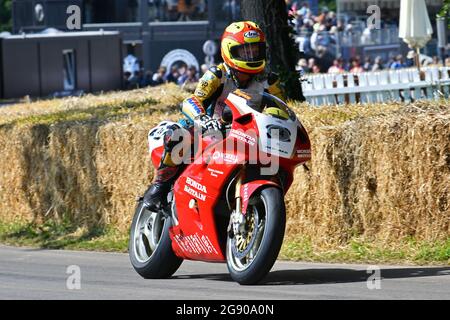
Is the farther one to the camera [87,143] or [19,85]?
[19,85]

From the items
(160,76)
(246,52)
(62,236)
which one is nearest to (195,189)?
(246,52)

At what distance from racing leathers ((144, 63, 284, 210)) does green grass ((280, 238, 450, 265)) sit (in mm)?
1493

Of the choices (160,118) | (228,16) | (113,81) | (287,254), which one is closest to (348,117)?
(287,254)

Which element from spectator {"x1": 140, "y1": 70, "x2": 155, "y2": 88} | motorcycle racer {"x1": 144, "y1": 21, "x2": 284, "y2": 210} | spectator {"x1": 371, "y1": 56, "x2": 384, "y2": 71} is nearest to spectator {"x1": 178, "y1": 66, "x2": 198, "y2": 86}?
spectator {"x1": 140, "y1": 70, "x2": 155, "y2": 88}

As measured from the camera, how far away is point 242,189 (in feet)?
24.1

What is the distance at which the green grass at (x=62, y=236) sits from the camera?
1080 cm

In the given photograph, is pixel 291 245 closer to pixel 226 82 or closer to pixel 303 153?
pixel 226 82

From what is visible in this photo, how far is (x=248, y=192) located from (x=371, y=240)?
2208 millimetres

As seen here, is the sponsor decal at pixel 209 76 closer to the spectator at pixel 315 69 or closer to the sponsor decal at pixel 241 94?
the sponsor decal at pixel 241 94

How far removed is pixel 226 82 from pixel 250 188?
104cm

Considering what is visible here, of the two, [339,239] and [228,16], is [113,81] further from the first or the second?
[339,239]

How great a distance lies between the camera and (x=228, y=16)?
34.2m

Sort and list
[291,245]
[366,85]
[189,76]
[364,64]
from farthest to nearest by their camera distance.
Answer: [364,64], [189,76], [366,85], [291,245]
